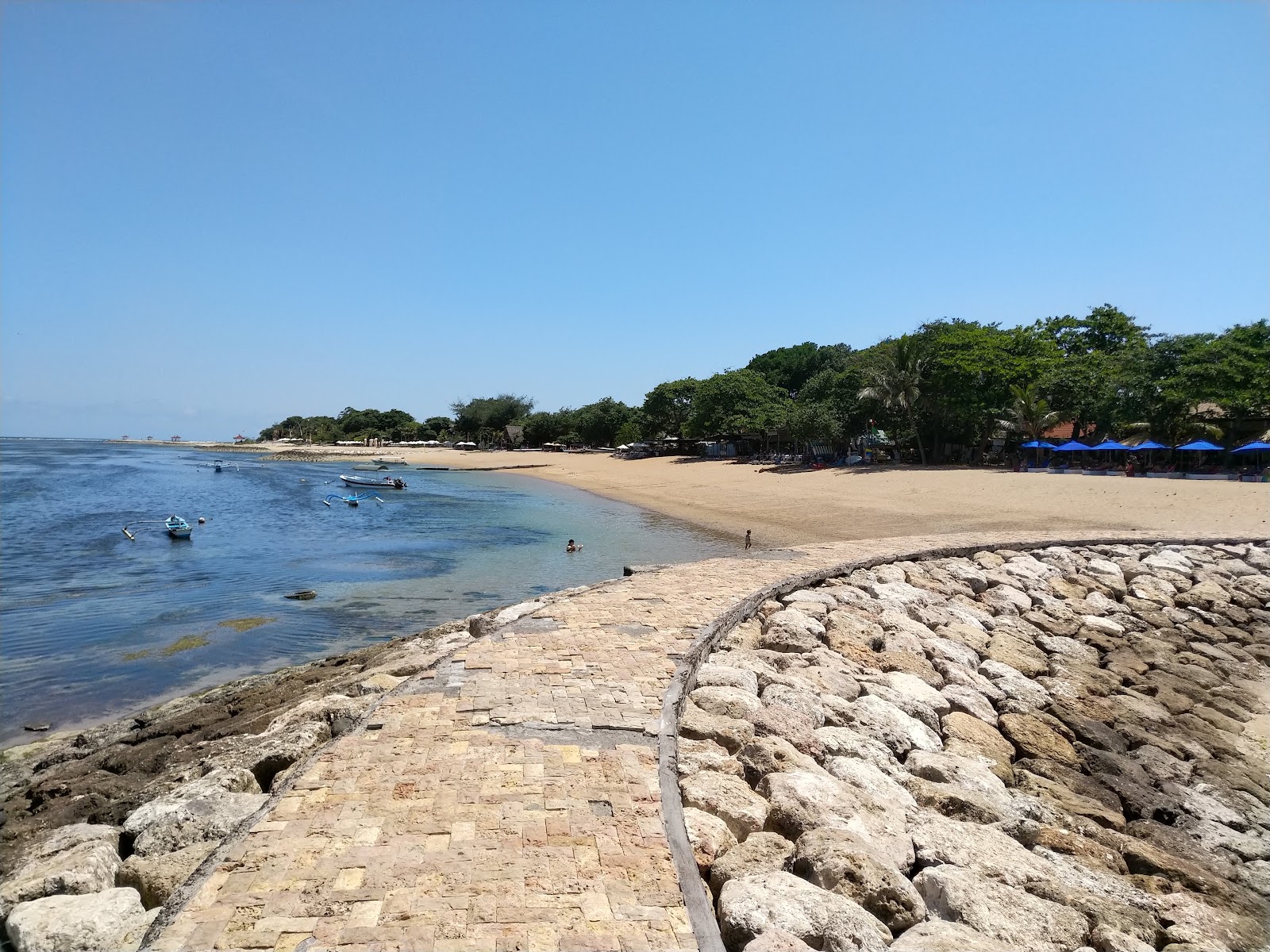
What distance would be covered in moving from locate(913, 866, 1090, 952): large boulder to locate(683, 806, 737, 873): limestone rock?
3.68 feet

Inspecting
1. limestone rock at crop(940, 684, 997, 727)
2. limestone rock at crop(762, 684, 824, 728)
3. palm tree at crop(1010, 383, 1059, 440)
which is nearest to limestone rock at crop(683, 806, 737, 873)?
limestone rock at crop(762, 684, 824, 728)

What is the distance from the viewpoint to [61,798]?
618cm

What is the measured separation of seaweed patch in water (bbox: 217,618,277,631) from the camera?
42.4 ft

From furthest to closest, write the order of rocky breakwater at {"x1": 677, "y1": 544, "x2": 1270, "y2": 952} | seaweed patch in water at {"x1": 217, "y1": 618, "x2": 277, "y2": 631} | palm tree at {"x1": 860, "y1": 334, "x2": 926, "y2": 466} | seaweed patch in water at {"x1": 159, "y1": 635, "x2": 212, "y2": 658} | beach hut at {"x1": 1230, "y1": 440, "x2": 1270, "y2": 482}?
palm tree at {"x1": 860, "y1": 334, "x2": 926, "y2": 466}
beach hut at {"x1": 1230, "y1": 440, "x2": 1270, "y2": 482}
seaweed patch in water at {"x1": 217, "y1": 618, "x2": 277, "y2": 631}
seaweed patch in water at {"x1": 159, "y1": 635, "x2": 212, "y2": 658}
rocky breakwater at {"x1": 677, "y1": 544, "x2": 1270, "y2": 952}

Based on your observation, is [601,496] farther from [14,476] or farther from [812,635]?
[14,476]

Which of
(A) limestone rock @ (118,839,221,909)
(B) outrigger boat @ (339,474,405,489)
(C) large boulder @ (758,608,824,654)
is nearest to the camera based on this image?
(A) limestone rock @ (118,839,221,909)

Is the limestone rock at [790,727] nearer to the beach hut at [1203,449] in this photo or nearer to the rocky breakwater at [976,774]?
the rocky breakwater at [976,774]

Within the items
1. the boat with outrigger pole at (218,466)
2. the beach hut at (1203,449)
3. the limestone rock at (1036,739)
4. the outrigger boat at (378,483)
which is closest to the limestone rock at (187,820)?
the limestone rock at (1036,739)

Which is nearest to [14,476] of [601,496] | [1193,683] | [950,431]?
[601,496]

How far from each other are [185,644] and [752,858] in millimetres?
11758

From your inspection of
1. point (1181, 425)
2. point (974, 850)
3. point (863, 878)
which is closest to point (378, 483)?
point (1181, 425)

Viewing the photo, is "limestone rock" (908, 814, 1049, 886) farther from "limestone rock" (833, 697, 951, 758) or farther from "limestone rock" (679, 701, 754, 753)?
"limestone rock" (679, 701, 754, 753)

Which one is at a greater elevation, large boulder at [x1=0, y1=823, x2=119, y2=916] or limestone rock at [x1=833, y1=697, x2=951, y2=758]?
limestone rock at [x1=833, y1=697, x2=951, y2=758]

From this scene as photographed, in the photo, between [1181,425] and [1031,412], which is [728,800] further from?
[1031,412]
